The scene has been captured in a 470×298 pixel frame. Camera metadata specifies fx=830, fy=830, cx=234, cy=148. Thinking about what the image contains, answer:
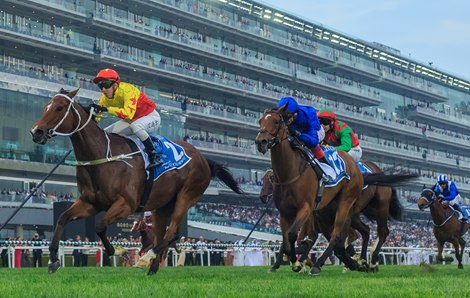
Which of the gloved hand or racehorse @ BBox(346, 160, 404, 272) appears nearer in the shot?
the gloved hand

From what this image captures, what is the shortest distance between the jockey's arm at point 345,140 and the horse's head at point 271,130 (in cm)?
285

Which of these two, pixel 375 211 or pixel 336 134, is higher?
pixel 336 134

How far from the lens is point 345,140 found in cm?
1362

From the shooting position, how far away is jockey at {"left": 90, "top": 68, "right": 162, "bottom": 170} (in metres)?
10.6

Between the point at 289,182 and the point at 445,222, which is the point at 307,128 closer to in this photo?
the point at 289,182

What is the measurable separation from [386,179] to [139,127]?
14.6ft

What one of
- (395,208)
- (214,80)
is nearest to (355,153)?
(395,208)

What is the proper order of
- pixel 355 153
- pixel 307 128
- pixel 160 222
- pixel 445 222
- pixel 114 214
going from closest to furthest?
pixel 114 214, pixel 307 128, pixel 160 222, pixel 355 153, pixel 445 222

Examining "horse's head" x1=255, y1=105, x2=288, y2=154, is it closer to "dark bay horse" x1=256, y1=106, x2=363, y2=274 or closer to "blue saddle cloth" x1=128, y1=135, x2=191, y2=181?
"dark bay horse" x1=256, y1=106, x2=363, y2=274

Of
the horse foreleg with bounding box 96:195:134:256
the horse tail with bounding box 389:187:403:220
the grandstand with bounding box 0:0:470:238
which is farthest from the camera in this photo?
the grandstand with bounding box 0:0:470:238

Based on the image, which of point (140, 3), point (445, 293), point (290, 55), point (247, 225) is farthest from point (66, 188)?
point (445, 293)

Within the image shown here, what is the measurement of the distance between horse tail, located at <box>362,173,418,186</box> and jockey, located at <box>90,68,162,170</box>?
13.0 ft

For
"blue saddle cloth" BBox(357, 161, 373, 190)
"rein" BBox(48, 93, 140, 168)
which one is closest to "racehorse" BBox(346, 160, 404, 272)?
"blue saddle cloth" BBox(357, 161, 373, 190)

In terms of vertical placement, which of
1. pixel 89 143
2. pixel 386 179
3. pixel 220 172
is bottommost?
→ pixel 386 179
